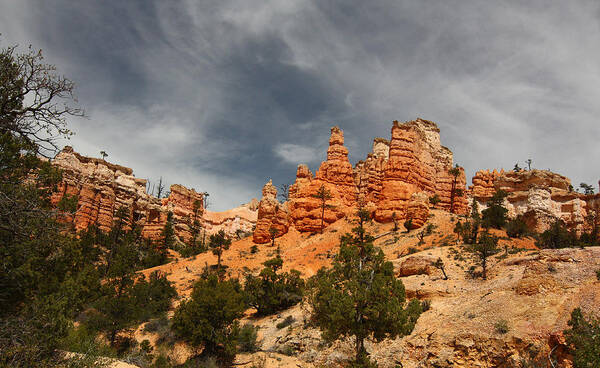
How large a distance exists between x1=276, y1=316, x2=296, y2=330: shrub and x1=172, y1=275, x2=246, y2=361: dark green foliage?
3168 millimetres

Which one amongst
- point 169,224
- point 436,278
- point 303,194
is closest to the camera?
point 436,278

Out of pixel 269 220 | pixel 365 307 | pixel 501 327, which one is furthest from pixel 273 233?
pixel 501 327

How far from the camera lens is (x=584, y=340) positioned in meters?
11.7

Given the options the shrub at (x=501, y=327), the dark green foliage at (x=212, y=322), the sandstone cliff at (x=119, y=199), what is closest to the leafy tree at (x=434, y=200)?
the dark green foliage at (x=212, y=322)

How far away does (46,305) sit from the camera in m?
10.0

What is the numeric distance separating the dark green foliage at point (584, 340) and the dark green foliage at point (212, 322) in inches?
718

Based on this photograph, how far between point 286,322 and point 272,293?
184 inches

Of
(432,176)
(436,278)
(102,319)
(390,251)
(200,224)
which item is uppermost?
(432,176)

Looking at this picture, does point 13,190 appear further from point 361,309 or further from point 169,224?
point 169,224

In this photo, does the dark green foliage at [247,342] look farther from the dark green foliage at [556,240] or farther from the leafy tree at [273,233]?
the dark green foliage at [556,240]

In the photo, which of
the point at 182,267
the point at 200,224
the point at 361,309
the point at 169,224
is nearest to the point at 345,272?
the point at 361,309

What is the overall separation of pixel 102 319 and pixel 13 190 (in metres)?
22.1

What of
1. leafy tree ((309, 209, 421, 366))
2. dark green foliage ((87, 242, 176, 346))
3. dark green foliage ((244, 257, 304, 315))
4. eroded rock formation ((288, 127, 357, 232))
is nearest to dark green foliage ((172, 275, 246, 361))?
dark green foliage ((87, 242, 176, 346))

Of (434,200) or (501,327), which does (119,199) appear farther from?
(501,327)
